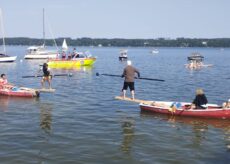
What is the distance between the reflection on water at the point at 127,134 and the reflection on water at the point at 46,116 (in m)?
3.69

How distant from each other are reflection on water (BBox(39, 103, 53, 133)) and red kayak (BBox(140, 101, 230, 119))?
5.66m

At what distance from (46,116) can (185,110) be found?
7.89m

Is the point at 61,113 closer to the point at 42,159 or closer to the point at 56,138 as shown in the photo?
the point at 56,138

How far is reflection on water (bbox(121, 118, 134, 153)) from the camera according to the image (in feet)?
51.0

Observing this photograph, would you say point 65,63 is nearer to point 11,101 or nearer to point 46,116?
point 11,101

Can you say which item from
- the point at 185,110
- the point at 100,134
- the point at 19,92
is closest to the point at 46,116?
the point at 100,134

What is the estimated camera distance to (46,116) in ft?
70.4

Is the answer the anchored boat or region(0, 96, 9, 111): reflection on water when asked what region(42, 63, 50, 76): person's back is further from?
the anchored boat

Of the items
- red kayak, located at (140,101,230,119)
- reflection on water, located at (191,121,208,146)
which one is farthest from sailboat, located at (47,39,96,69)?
reflection on water, located at (191,121,208,146)

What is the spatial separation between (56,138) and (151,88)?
19.5m

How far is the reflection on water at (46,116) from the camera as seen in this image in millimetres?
18719

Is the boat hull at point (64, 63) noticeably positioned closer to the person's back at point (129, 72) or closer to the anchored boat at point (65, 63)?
the anchored boat at point (65, 63)

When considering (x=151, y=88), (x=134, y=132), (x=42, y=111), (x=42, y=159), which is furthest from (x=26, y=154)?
(x=151, y=88)

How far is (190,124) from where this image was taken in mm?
20000
